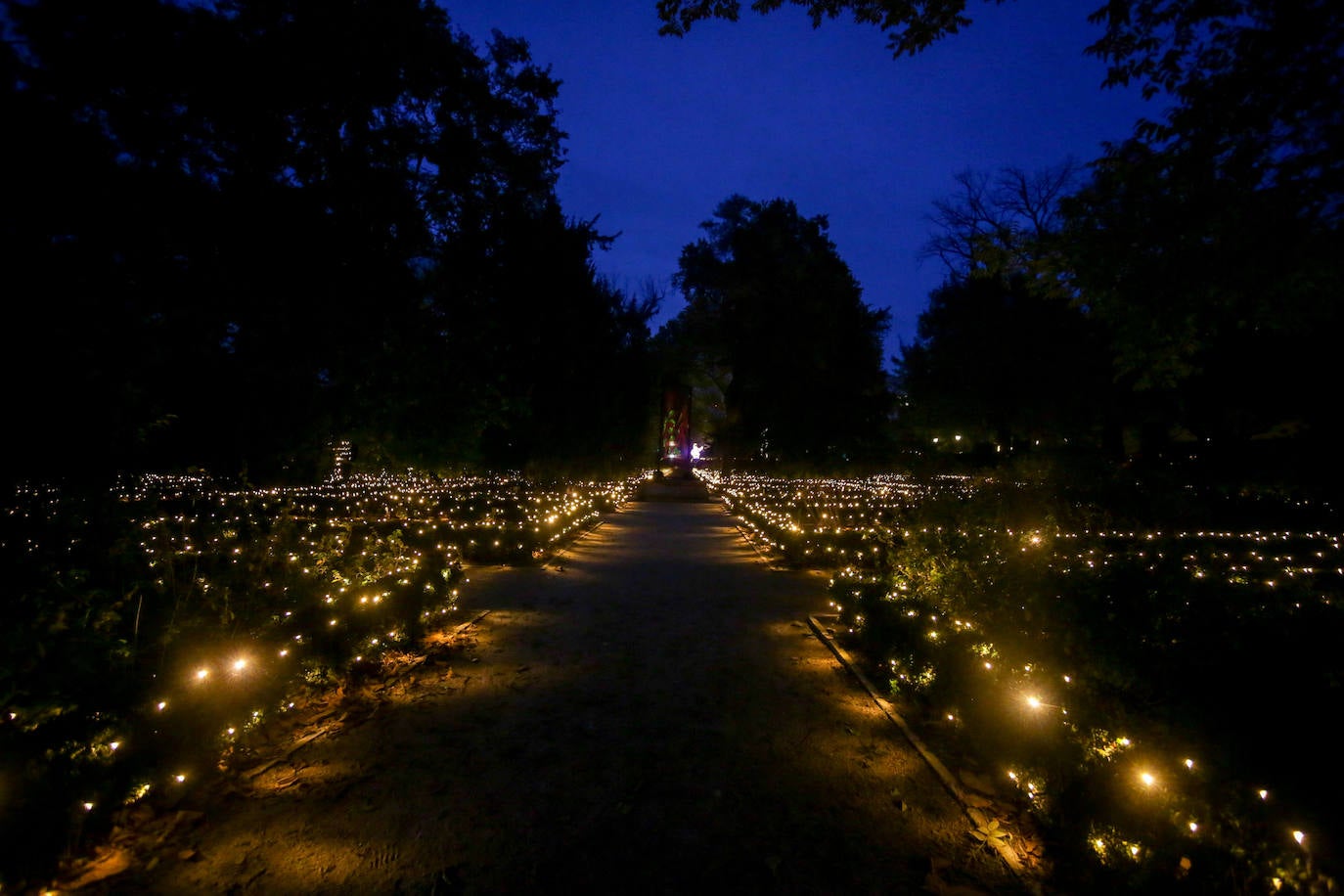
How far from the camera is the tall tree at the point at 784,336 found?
3306 cm

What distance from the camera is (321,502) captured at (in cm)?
1321

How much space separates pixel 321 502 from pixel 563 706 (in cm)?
1043

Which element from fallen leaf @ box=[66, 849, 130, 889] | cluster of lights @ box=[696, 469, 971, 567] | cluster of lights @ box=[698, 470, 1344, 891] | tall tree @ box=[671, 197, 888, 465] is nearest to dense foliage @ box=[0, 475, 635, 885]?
fallen leaf @ box=[66, 849, 130, 889]

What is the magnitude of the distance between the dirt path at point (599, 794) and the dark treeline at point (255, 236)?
12.0 ft

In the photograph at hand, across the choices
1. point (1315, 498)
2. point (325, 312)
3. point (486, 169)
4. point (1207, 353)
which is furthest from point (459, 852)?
point (1207, 353)

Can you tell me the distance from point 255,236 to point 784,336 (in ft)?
91.1

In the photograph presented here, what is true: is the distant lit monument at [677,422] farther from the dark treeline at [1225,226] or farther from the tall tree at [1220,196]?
the tall tree at [1220,196]

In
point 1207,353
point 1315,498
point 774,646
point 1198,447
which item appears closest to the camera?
point 774,646

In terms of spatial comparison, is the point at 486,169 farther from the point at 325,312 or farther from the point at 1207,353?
the point at 1207,353

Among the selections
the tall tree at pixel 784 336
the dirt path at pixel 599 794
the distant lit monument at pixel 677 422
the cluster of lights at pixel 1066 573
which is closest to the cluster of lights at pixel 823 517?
the cluster of lights at pixel 1066 573

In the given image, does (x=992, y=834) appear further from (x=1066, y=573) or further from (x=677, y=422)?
(x=677, y=422)

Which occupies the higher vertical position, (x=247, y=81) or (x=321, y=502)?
(x=247, y=81)

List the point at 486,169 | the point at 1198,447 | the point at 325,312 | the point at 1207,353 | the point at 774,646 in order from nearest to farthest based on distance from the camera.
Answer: the point at 774,646 < the point at 325,312 < the point at 486,169 < the point at 1207,353 < the point at 1198,447

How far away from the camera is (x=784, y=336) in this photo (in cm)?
3459
